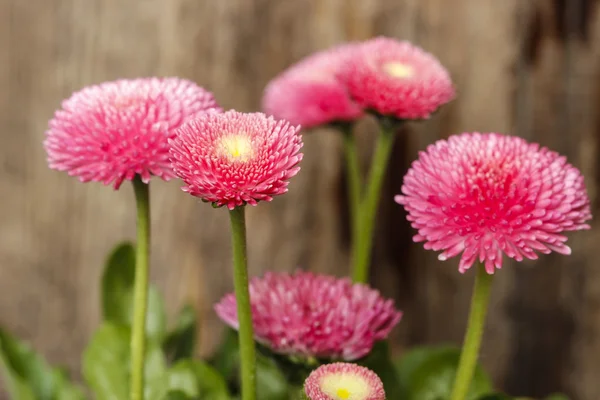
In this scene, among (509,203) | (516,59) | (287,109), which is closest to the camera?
(509,203)

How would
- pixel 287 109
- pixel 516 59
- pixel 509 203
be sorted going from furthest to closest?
pixel 516 59
pixel 287 109
pixel 509 203

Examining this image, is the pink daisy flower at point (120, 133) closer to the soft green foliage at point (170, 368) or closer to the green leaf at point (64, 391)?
the soft green foliage at point (170, 368)

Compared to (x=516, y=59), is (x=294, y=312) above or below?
below

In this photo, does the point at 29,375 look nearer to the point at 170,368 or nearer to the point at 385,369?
the point at 170,368

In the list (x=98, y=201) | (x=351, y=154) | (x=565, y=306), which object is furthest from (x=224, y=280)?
(x=565, y=306)

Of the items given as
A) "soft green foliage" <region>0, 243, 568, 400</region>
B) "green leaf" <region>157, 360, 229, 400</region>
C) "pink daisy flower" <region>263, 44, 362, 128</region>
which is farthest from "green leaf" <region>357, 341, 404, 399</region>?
"pink daisy flower" <region>263, 44, 362, 128</region>

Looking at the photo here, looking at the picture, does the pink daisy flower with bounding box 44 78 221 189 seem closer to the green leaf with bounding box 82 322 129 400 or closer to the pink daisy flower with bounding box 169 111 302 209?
the pink daisy flower with bounding box 169 111 302 209

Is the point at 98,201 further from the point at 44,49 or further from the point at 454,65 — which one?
the point at 454,65
